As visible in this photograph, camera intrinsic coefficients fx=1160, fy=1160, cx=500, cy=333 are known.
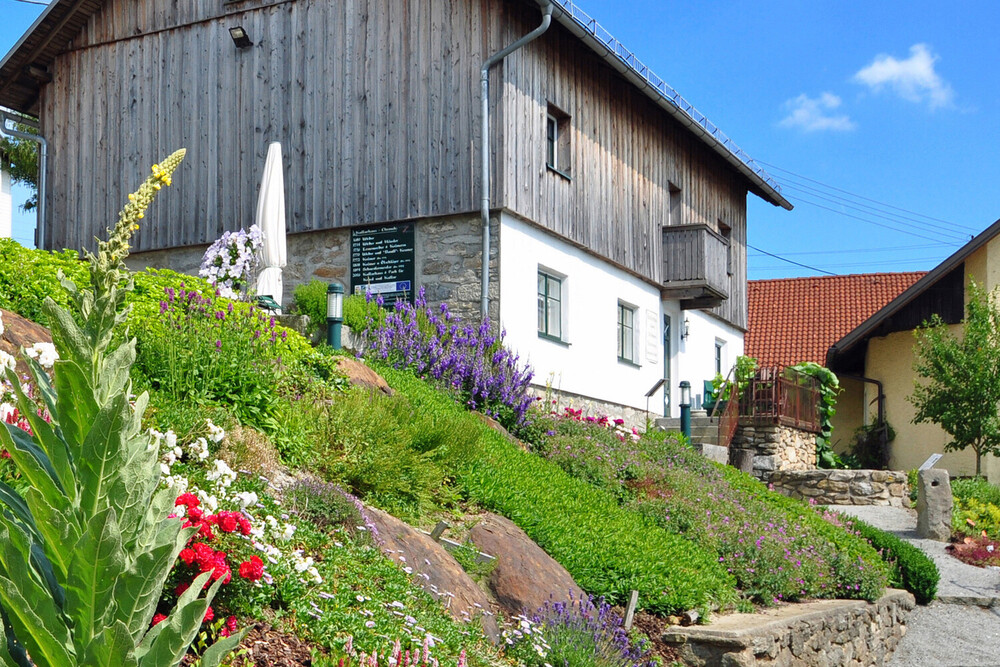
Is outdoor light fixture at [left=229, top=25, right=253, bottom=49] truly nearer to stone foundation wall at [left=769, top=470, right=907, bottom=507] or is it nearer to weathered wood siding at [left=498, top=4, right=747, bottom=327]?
weathered wood siding at [left=498, top=4, right=747, bottom=327]

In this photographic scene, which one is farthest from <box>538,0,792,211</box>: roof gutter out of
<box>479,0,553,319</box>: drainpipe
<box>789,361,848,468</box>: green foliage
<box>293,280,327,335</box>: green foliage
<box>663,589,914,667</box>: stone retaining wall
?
<box>663,589,914,667</box>: stone retaining wall

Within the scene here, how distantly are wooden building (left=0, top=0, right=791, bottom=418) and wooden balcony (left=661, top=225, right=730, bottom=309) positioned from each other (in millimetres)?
39

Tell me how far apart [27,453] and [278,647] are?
305 centimetres

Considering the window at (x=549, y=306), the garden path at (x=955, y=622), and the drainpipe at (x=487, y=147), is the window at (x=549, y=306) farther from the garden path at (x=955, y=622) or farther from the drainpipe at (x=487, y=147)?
the garden path at (x=955, y=622)

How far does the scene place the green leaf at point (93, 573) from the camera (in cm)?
220

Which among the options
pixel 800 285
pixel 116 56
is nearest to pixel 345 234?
pixel 116 56

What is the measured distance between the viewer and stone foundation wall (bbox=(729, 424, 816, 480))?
21.0m

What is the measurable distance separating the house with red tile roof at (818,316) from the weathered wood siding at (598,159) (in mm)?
7699

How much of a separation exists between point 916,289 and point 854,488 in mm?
6655

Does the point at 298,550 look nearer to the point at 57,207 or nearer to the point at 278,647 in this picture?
the point at 278,647

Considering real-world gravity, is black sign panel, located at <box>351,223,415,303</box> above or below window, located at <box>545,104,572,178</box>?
below

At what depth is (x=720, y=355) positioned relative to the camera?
969 inches

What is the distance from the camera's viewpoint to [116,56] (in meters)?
18.9

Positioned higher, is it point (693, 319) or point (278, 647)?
point (693, 319)
